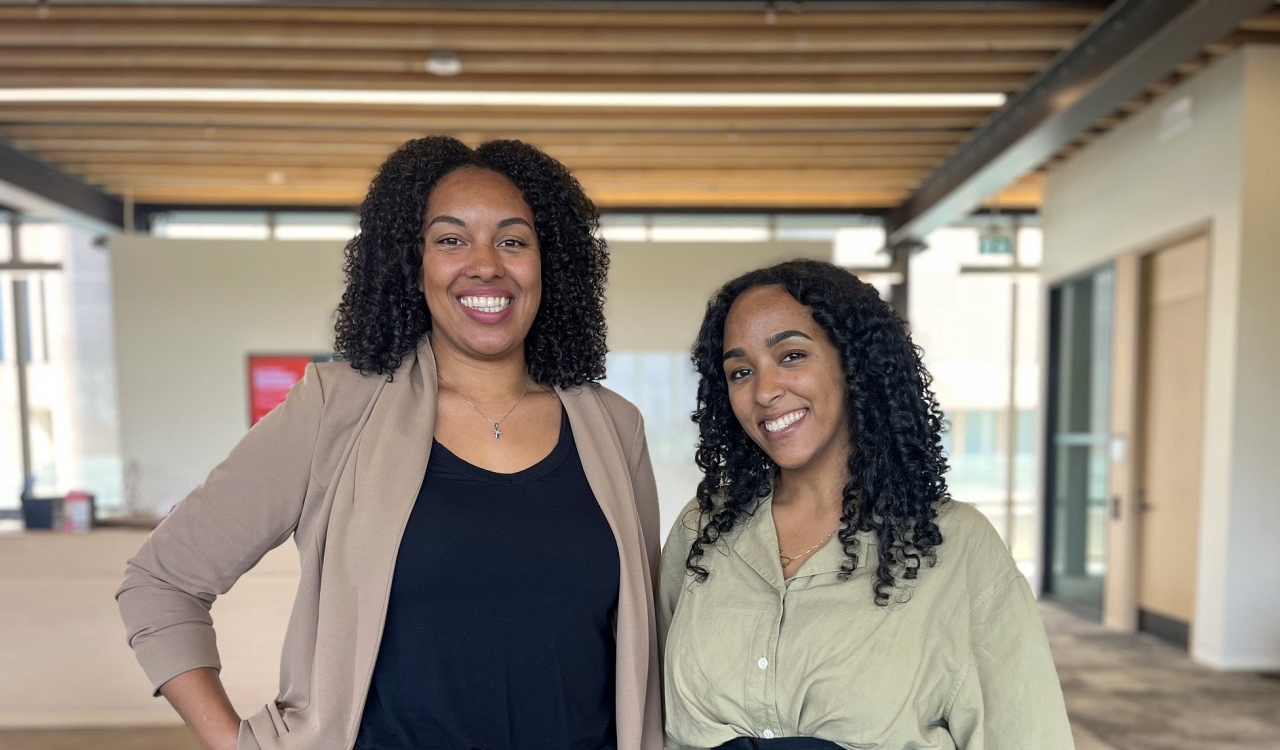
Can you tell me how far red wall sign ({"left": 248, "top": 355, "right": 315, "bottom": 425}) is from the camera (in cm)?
799

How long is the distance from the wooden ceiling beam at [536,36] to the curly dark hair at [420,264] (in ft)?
12.0

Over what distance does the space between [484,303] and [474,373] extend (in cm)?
16

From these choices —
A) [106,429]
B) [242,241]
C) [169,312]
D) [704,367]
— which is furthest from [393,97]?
[106,429]

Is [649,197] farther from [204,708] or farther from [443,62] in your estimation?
[204,708]

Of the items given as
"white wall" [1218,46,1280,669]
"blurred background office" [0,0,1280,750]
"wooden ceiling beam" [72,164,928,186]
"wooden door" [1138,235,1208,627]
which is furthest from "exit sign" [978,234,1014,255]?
"white wall" [1218,46,1280,669]

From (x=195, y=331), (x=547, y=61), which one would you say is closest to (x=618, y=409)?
(x=547, y=61)

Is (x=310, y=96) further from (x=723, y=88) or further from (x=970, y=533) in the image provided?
(x=970, y=533)

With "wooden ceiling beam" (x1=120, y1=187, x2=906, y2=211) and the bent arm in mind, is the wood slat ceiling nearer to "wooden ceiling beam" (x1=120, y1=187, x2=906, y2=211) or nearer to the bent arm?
"wooden ceiling beam" (x1=120, y1=187, x2=906, y2=211)

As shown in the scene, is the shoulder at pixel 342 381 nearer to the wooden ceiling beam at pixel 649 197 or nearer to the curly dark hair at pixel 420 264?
the curly dark hair at pixel 420 264

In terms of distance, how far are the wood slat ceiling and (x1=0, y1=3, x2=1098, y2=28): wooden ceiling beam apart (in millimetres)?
11

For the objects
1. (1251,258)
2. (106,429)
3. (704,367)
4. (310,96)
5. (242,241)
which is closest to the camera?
(704,367)

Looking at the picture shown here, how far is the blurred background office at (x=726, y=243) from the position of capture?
4812 millimetres

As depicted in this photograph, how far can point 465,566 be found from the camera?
1.48m

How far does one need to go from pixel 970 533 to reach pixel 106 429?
395 inches
